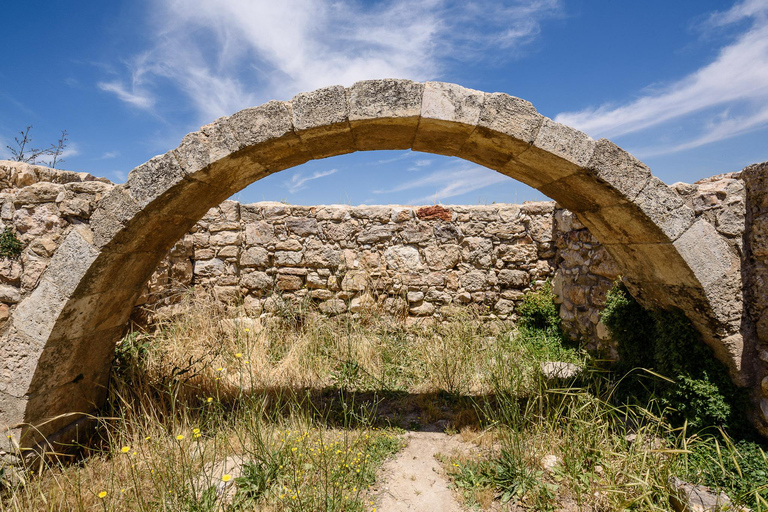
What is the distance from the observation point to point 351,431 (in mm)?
3416

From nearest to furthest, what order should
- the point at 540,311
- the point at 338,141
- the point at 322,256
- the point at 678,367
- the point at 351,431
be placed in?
the point at 678,367 < the point at 338,141 < the point at 351,431 < the point at 540,311 < the point at 322,256

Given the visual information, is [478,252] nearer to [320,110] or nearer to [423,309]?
[423,309]

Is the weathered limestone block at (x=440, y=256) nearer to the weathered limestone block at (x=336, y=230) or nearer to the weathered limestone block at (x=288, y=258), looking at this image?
the weathered limestone block at (x=336, y=230)

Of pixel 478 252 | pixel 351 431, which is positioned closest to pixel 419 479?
pixel 351 431

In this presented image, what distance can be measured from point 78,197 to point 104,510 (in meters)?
2.23

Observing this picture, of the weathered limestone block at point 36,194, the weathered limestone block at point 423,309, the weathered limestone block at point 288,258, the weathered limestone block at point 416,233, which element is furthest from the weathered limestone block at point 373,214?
the weathered limestone block at point 36,194

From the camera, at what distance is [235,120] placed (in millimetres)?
2918

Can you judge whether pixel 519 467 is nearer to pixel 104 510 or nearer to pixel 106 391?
pixel 104 510

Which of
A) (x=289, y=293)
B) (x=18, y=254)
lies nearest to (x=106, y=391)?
(x=18, y=254)

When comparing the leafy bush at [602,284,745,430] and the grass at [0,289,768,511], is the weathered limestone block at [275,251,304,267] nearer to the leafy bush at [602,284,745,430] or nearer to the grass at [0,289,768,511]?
the grass at [0,289,768,511]

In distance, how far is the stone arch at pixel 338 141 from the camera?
9.34ft

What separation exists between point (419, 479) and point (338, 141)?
270cm

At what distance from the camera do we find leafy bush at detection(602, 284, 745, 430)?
9.45 feet

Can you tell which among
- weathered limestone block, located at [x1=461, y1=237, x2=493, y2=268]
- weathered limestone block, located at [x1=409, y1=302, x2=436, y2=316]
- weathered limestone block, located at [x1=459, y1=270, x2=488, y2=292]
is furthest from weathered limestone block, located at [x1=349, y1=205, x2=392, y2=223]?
weathered limestone block, located at [x1=459, y1=270, x2=488, y2=292]
